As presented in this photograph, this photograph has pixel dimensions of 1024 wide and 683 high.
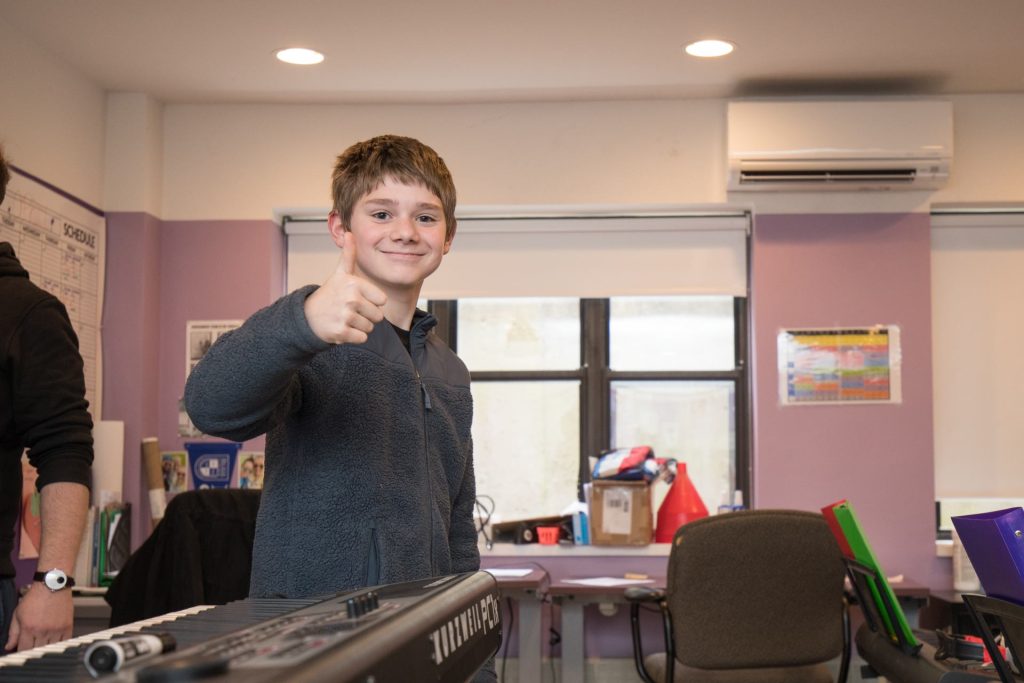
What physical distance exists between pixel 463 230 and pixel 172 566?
2.08 meters

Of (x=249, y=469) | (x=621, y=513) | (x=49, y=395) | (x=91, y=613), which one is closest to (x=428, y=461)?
(x=49, y=395)

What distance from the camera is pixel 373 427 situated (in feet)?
4.73

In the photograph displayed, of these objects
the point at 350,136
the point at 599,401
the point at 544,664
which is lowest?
the point at 544,664

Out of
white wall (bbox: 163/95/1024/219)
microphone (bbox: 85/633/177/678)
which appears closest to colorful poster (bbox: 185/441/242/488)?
white wall (bbox: 163/95/1024/219)

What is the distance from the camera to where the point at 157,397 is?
4.61 meters

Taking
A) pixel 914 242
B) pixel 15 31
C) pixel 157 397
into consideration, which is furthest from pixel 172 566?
pixel 914 242

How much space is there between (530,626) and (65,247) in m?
2.14

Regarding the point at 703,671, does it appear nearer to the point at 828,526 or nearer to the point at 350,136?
the point at 828,526

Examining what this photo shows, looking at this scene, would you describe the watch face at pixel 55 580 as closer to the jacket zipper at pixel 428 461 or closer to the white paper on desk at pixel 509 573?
the jacket zipper at pixel 428 461

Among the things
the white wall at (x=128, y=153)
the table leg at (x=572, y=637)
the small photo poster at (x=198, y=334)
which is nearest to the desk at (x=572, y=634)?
the table leg at (x=572, y=637)

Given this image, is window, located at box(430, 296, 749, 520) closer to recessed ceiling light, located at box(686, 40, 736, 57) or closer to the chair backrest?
recessed ceiling light, located at box(686, 40, 736, 57)

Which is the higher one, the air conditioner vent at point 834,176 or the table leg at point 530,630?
the air conditioner vent at point 834,176

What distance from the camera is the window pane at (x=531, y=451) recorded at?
482cm

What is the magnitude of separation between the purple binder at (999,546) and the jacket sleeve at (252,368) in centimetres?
105
